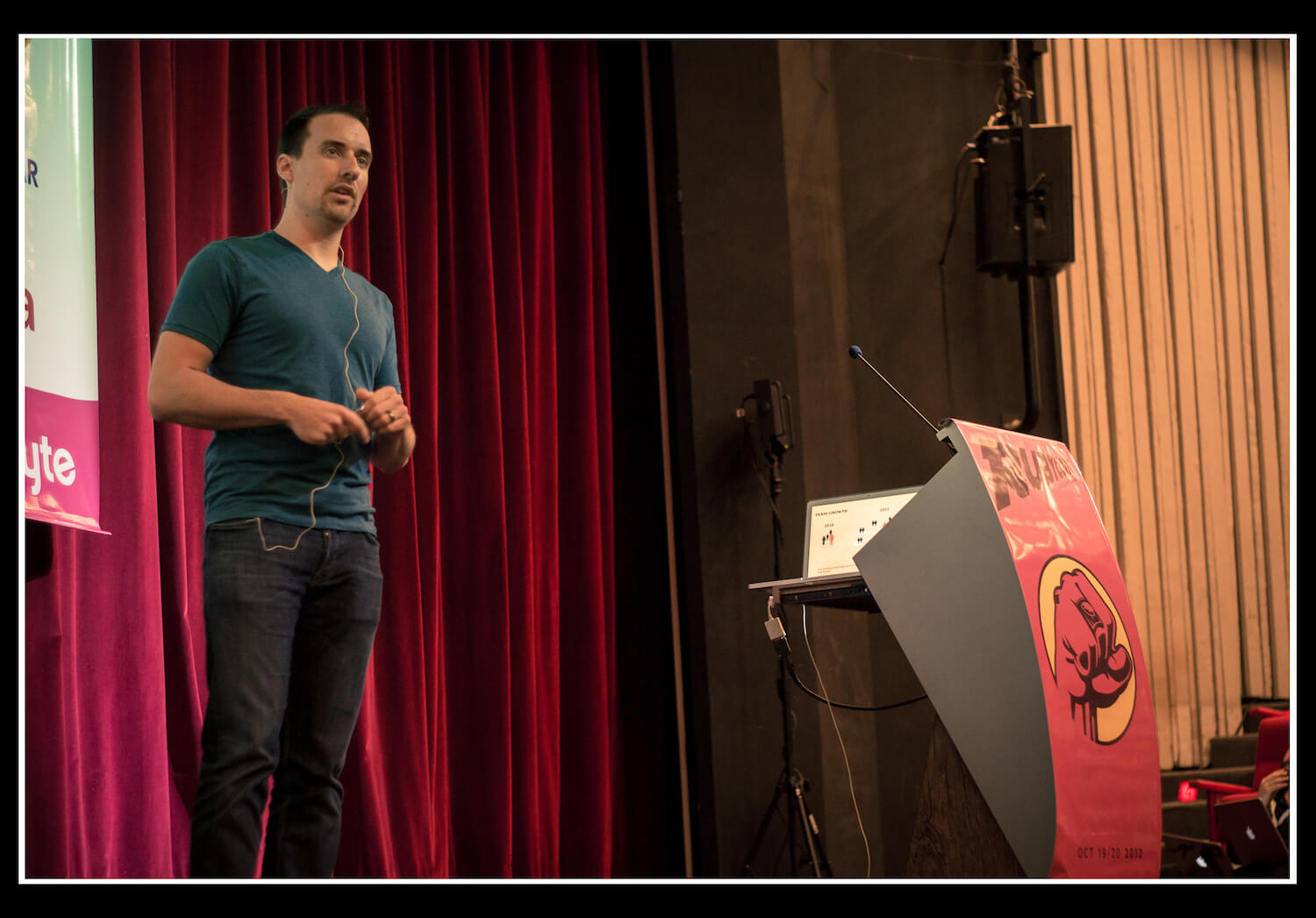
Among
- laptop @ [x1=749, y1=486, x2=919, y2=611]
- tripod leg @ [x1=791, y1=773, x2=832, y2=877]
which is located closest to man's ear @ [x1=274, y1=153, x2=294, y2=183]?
laptop @ [x1=749, y1=486, x2=919, y2=611]

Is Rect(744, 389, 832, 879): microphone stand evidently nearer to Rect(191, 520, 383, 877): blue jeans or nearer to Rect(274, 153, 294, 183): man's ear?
Rect(191, 520, 383, 877): blue jeans

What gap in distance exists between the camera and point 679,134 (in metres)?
3.46

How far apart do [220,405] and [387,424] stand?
23 centimetres

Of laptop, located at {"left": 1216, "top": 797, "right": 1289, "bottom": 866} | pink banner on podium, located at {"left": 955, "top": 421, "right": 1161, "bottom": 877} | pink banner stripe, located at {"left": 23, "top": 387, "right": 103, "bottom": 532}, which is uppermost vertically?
pink banner stripe, located at {"left": 23, "top": 387, "right": 103, "bottom": 532}

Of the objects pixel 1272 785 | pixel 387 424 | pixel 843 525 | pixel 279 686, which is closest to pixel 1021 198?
pixel 843 525

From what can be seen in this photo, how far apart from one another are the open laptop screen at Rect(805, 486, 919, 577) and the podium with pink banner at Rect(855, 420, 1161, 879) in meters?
0.81

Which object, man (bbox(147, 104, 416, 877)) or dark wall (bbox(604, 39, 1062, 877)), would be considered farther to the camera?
dark wall (bbox(604, 39, 1062, 877))

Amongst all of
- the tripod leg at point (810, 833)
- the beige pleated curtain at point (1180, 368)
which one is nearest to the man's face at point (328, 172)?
the tripod leg at point (810, 833)

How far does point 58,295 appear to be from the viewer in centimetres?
204

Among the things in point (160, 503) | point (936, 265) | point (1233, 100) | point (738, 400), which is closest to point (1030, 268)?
point (936, 265)

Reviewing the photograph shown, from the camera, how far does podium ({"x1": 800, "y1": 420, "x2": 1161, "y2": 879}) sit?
6.08ft

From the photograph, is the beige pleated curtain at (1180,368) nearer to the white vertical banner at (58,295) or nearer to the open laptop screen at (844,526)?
the open laptop screen at (844,526)

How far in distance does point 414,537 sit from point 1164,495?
3096 mm

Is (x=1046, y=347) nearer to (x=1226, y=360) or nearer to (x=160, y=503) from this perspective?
(x=1226, y=360)
